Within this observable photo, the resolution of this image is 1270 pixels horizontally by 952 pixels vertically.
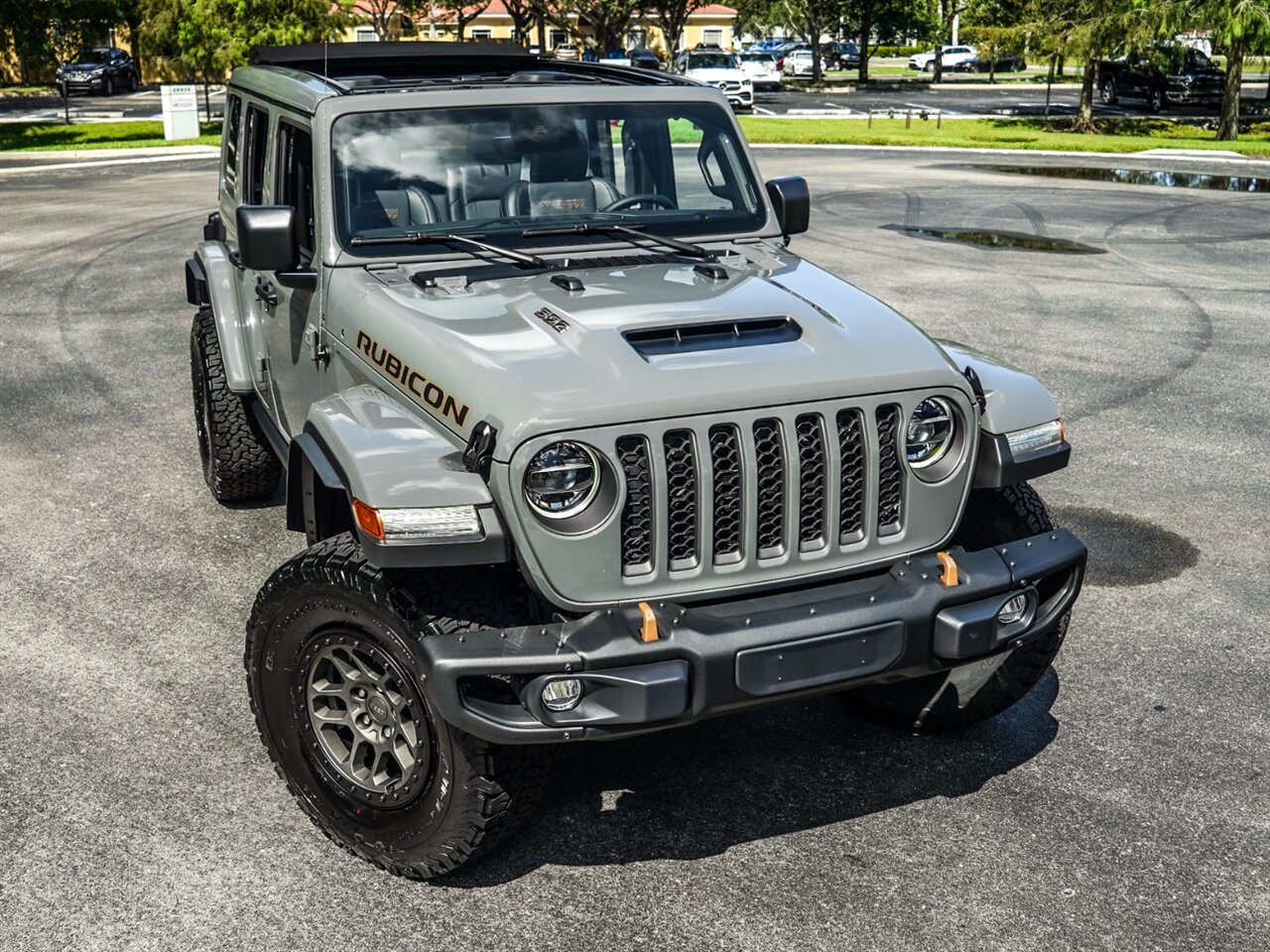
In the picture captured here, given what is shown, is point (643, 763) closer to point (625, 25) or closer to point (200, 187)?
point (200, 187)

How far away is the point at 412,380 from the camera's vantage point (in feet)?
13.9

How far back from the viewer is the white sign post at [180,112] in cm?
3058

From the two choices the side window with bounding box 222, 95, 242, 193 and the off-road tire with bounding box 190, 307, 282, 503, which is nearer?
the side window with bounding box 222, 95, 242, 193

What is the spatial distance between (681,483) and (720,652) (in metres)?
0.46

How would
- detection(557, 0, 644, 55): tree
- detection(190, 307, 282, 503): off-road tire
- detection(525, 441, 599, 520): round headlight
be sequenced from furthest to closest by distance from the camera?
detection(557, 0, 644, 55): tree
detection(190, 307, 282, 503): off-road tire
detection(525, 441, 599, 520): round headlight

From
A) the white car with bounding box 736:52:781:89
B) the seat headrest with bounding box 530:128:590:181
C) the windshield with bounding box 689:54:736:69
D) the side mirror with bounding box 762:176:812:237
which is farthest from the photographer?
the white car with bounding box 736:52:781:89

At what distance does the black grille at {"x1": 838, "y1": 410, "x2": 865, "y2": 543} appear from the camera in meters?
3.94

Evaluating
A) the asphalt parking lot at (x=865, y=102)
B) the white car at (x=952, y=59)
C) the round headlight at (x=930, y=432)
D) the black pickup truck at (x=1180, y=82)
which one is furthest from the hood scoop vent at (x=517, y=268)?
the white car at (x=952, y=59)

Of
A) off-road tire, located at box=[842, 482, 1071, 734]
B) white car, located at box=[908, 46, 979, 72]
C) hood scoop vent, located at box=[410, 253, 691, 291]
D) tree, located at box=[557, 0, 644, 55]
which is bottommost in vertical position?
off-road tire, located at box=[842, 482, 1071, 734]

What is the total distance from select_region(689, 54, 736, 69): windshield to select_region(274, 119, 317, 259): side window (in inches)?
1787

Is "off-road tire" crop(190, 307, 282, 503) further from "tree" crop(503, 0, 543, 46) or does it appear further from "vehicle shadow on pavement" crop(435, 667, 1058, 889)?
"tree" crop(503, 0, 543, 46)

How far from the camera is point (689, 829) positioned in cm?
440

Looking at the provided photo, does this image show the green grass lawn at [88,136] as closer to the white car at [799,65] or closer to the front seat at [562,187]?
the front seat at [562,187]

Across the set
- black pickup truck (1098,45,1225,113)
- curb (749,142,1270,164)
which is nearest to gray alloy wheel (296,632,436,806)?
curb (749,142,1270,164)
